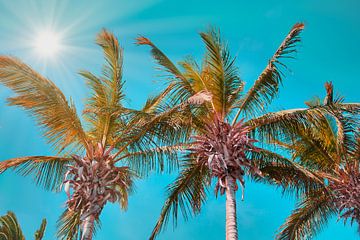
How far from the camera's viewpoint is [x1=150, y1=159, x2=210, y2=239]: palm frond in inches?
439

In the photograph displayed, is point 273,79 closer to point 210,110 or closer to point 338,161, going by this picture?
point 210,110

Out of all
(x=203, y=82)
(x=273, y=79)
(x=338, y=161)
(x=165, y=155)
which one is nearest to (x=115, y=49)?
(x=203, y=82)

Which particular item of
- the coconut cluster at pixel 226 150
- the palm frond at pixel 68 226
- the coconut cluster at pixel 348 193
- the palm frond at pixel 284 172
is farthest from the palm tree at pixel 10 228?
the coconut cluster at pixel 348 193

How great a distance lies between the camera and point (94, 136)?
11758 mm

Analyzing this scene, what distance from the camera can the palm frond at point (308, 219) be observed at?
12539 mm

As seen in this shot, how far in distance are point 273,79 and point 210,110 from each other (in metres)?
2.11

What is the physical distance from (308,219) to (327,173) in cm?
179

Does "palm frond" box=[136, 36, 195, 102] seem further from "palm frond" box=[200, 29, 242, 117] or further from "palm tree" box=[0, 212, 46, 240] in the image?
"palm tree" box=[0, 212, 46, 240]

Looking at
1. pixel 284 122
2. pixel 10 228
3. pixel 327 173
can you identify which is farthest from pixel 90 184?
pixel 327 173

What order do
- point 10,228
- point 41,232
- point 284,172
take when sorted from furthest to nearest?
1. point 10,228
2. point 41,232
3. point 284,172

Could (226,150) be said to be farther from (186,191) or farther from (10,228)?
(10,228)

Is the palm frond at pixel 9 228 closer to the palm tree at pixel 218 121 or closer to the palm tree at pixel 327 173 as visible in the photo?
the palm tree at pixel 218 121

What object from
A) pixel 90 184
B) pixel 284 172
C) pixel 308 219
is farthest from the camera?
pixel 308 219

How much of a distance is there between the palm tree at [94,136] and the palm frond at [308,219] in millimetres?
4924
